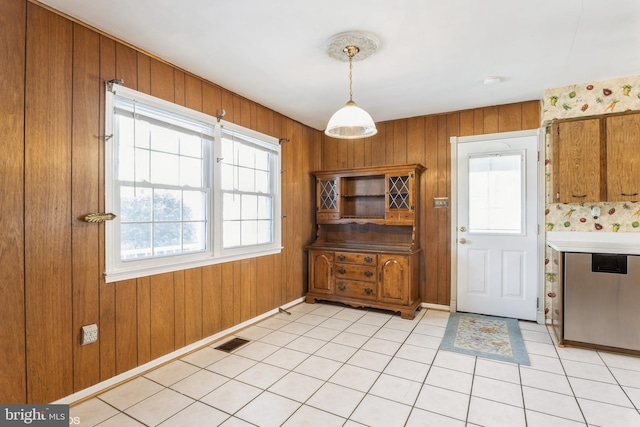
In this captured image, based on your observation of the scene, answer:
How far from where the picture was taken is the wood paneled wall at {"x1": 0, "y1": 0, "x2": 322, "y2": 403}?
6.30 ft

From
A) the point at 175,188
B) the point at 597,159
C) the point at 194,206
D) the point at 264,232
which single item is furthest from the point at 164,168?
the point at 597,159

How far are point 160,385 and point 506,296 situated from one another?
12.0 feet

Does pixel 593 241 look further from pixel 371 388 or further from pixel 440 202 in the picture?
pixel 371 388

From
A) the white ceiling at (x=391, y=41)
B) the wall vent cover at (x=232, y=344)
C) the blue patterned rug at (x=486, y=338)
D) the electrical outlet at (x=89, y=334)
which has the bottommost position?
the wall vent cover at (x=232, y=344)

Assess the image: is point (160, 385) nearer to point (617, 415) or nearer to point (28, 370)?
point (28, 370)

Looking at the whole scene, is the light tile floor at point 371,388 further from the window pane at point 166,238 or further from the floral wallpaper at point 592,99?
the floral wallpaper at point 592,99

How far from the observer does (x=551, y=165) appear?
3.53 m

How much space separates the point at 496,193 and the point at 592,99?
4.13ft

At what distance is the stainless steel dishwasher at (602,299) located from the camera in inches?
109

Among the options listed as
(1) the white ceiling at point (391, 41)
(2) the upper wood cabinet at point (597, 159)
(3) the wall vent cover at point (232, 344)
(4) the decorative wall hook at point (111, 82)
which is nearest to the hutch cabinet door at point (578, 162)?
(2) the upper wood cabinet at point (597, 159)

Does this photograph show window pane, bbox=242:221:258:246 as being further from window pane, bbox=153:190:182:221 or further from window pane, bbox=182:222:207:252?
window pane, bbox=153:190:182:221

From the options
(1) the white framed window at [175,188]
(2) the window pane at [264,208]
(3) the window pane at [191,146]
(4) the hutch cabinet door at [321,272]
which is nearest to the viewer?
(1) the white framed window at [175,188]

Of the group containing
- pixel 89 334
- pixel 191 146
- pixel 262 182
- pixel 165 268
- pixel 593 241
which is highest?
pixel 191 146

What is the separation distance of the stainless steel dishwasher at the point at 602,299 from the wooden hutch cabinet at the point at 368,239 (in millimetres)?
1504
